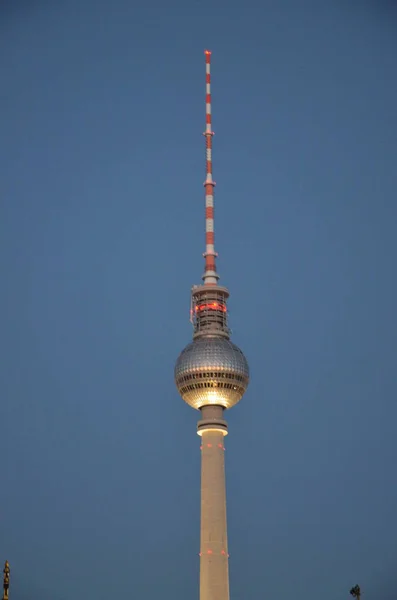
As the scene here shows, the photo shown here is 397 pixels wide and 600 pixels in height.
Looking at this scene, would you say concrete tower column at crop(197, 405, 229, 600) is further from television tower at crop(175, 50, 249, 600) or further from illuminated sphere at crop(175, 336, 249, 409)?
illuminated sphere at crop(175, 336, 249, 409)

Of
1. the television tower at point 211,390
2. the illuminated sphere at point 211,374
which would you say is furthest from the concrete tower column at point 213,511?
the illuminated sphere at point 211,374

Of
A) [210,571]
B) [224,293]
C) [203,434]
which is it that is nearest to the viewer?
[210,571]

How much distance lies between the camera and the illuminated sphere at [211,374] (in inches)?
7087

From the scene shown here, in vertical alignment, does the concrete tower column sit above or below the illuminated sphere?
below

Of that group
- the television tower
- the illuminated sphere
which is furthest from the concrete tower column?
the illuminated sphere

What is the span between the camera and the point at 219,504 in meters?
171

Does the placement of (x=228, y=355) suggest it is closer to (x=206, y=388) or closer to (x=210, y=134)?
(x=206, y=388)

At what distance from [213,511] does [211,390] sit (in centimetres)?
1987

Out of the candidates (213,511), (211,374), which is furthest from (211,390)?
(213,511)

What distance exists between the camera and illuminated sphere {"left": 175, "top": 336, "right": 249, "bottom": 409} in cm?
18000

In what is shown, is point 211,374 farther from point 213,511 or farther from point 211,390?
point 213,511

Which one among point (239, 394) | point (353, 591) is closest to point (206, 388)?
point (239, 394)

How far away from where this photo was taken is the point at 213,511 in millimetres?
170500

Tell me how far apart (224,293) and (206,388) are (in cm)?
1808
